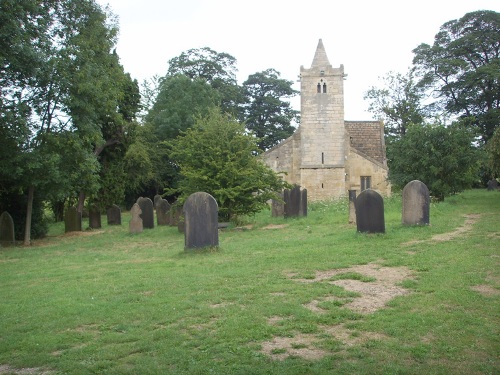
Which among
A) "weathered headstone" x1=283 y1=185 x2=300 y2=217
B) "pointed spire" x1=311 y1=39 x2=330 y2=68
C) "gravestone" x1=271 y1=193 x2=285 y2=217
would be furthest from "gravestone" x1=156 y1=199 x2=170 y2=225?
"pointed spire" x1=311 y1=39 x2=330 y2=68

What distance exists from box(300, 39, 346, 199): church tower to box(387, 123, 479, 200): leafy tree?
700 cm

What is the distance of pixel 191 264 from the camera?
33.4 feet

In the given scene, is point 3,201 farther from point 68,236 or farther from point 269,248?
point 269,248

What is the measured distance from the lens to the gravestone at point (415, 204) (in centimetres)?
1376

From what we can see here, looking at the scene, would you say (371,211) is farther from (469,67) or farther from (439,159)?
(469,67)

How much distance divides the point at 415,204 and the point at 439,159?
556 inches

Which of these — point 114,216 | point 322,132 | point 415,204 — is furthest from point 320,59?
point 415,204

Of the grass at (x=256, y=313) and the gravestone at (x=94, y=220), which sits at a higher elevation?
the gravestone at (x=94, y=220)

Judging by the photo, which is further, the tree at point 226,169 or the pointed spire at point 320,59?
the pointed spire at point 320,59

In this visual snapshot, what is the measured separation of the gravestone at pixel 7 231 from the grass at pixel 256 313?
6.64 metres

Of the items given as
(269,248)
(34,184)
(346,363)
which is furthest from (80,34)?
(346,363)

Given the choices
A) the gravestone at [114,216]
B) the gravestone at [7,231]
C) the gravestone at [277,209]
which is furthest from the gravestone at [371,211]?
the gravestone at [114,216]

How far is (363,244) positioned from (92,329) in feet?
24.3

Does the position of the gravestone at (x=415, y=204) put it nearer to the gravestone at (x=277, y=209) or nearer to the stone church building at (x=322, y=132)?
the gravestone at (x=277, y=209)
